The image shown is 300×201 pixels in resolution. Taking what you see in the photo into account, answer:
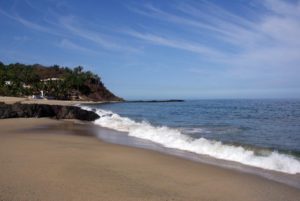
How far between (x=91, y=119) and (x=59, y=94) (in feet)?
269

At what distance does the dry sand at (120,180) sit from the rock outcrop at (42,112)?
1907 centimetres

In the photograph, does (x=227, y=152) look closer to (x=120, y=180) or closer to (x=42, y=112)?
(x=120, y=180)

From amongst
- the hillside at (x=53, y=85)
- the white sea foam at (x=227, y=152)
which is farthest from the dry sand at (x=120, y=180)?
the hillside at (x=53, y=85)

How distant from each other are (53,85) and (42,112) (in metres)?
79.0

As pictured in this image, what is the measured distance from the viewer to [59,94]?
10888cm

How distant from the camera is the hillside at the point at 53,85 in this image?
318 ft

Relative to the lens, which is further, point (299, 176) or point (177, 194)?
point (299, 176)

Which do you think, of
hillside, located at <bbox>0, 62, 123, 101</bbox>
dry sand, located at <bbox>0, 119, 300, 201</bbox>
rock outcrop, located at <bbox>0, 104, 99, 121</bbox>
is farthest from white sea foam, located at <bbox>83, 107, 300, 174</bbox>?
hillside, located at <bbox>0, 62, 123, 101</bbox>

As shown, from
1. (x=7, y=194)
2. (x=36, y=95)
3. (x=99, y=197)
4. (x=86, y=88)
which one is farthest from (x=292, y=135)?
(x=86, y=88)

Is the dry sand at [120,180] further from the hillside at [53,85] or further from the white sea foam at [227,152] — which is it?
the hillside at [53,85]

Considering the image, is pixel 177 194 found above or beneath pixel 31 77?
Result: beneath

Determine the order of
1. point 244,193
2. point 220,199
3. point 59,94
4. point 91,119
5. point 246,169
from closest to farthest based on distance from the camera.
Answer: point 220,199 → point 244,193 → point 246,169 → point 91,119 → point 59,94

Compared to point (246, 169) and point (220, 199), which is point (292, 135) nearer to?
point (246, 169)

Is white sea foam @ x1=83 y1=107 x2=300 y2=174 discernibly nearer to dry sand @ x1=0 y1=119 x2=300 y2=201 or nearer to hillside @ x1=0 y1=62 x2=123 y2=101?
dry sand @ x1=0 y1=119 x2=300 y2=201
